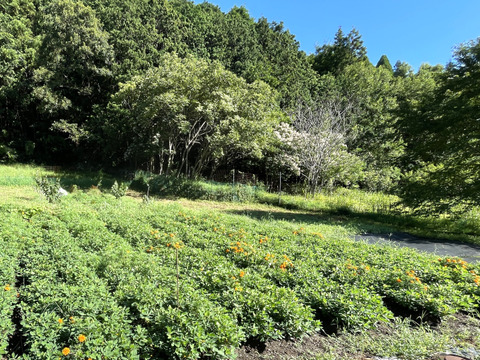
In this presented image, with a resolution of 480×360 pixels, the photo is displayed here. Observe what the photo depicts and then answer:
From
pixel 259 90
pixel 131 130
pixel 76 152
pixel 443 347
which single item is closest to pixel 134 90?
pixel 131 130

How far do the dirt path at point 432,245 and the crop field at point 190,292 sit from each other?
8.06ft

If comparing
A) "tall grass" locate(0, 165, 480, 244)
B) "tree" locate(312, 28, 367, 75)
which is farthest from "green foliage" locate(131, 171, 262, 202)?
"tree" locate(312, 28, 367, 75)

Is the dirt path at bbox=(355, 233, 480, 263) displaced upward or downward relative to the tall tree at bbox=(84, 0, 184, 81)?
downward

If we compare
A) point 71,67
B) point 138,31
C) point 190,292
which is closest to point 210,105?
point 138,31

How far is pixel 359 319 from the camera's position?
285 centimetres

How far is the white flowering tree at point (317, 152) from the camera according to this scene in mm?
18078

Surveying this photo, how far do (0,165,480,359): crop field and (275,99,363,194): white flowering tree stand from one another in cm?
1333

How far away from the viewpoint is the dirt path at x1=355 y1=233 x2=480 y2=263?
22.4 feet

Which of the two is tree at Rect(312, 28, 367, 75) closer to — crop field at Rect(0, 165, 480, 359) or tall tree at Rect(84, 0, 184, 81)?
tall tree at Rect(84, 0, 184, 81)

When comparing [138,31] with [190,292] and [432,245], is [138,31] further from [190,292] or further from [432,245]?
[190,292]

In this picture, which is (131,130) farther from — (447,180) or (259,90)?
(447,180)

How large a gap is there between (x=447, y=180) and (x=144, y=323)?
11.4m

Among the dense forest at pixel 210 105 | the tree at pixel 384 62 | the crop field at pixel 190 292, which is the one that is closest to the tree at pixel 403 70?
the tree at pixel 384 62

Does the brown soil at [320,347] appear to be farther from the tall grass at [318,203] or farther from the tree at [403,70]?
the tree at [403,70]
